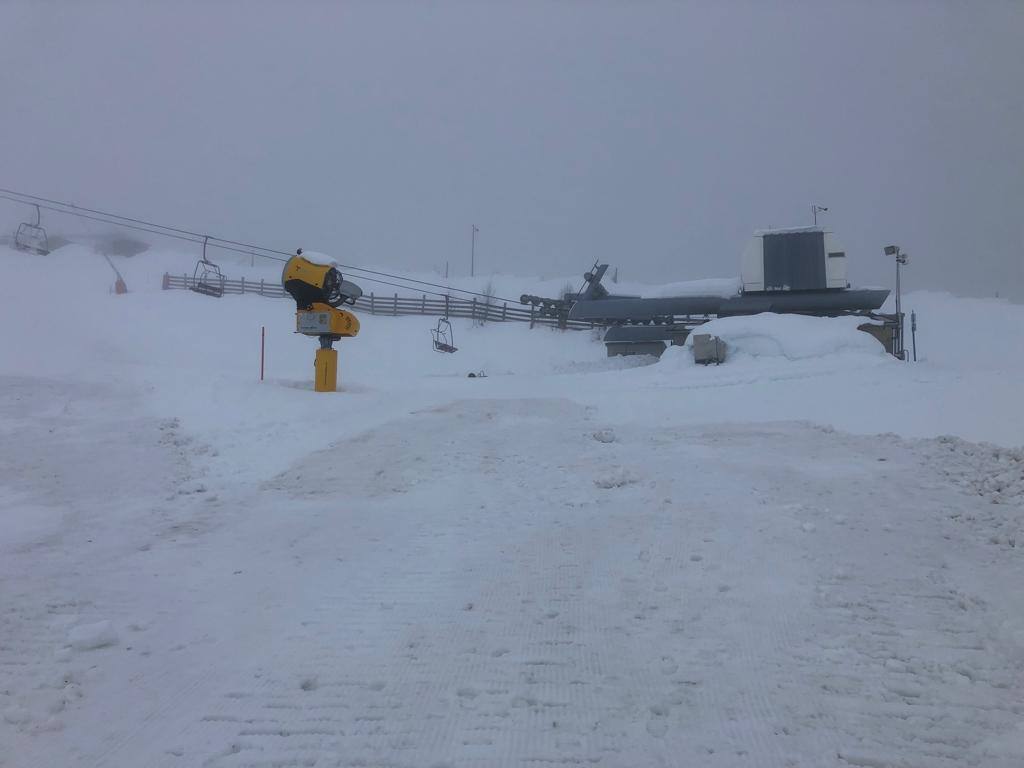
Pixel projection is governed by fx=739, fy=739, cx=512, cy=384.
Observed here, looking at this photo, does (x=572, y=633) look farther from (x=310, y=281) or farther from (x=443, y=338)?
(x=443, y=338)

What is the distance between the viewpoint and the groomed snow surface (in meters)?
3.61

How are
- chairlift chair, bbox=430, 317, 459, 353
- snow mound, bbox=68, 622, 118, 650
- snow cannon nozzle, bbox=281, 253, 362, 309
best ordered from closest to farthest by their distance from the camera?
snow mound, bbox=68, 622, 118, 650, snow cannon nozzle, bbox=281, 253, 362, 309, chairlift chair, bbox=430, 317, 459, 353

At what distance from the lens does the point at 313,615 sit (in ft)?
16.6

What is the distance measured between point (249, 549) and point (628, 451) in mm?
5469

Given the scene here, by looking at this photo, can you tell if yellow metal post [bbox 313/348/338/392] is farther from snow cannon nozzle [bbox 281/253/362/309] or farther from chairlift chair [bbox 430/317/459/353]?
chairlift chair [bbox 430/317/459/353]

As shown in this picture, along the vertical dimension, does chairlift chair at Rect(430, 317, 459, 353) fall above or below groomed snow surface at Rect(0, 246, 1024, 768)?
above

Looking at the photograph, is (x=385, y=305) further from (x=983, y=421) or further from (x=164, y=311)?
(x=983, y=421)

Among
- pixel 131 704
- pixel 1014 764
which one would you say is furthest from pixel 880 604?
pixel 131 704

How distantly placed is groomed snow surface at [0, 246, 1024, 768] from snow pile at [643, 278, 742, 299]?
50.0 feet

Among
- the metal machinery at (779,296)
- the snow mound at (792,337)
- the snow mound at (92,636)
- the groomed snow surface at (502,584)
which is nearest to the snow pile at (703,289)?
the metal machinery at (779,296)

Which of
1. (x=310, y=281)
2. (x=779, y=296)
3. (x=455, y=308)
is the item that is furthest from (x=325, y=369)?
(x=455, y=308)

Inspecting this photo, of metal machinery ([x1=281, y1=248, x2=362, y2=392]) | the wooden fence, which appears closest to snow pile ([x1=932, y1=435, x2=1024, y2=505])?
metal machinery ([x1=281, y1=248, x2=362, y2=392])

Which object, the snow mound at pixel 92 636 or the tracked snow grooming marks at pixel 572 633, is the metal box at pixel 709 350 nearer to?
the tracked snow grooming marks at pixel 572 633

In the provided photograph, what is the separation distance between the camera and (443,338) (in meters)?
34.7
